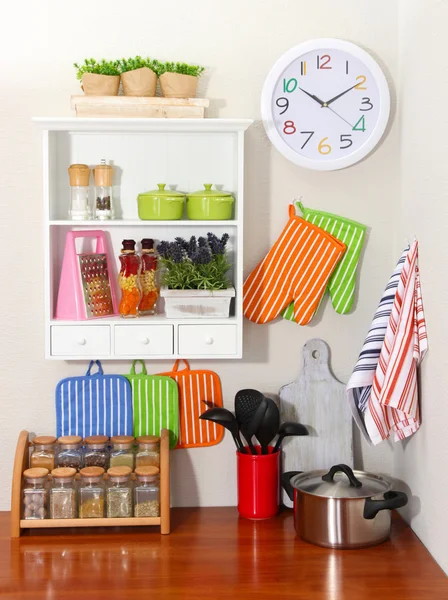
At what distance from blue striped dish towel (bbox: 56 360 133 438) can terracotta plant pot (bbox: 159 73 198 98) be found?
2.41 feet

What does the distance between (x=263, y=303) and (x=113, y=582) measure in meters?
0.81

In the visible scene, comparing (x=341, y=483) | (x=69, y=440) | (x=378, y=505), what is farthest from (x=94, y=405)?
(x=378, y=505)

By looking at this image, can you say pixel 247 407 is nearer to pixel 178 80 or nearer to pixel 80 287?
pixel 80 287

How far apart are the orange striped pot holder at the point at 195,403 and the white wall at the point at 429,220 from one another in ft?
1.69

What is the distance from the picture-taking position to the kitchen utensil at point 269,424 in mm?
2105

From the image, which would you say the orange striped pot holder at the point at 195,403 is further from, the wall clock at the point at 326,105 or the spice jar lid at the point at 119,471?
the wall clock at the point at 326,105

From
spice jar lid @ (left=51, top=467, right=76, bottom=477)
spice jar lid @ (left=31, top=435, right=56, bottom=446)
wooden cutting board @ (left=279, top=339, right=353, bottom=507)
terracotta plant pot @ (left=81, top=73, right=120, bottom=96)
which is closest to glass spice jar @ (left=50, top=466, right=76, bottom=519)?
spice jar lid @ (left=51, top=467, right=76, bottom=477)

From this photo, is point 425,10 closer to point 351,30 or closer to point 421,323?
point 351,30

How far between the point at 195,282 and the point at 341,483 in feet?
→ 2.00

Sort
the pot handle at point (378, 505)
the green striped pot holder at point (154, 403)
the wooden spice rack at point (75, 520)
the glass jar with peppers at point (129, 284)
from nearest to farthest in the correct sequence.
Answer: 1. the pot handle at point (378, 505)
2. the wooden spice rack at point (75, 520)
3. the glass jar with peppers at point (129, 284)
4. the green striped pot holder at point (154, 403)

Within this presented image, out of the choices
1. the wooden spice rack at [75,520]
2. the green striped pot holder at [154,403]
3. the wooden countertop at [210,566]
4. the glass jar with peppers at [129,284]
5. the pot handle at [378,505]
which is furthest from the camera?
the green striped pot holder at [154,403]

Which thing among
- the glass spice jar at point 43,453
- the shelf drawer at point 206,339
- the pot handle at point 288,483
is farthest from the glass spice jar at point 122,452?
the pot handle at point 288,483

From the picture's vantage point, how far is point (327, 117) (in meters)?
2.16

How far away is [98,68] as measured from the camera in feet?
6.73
